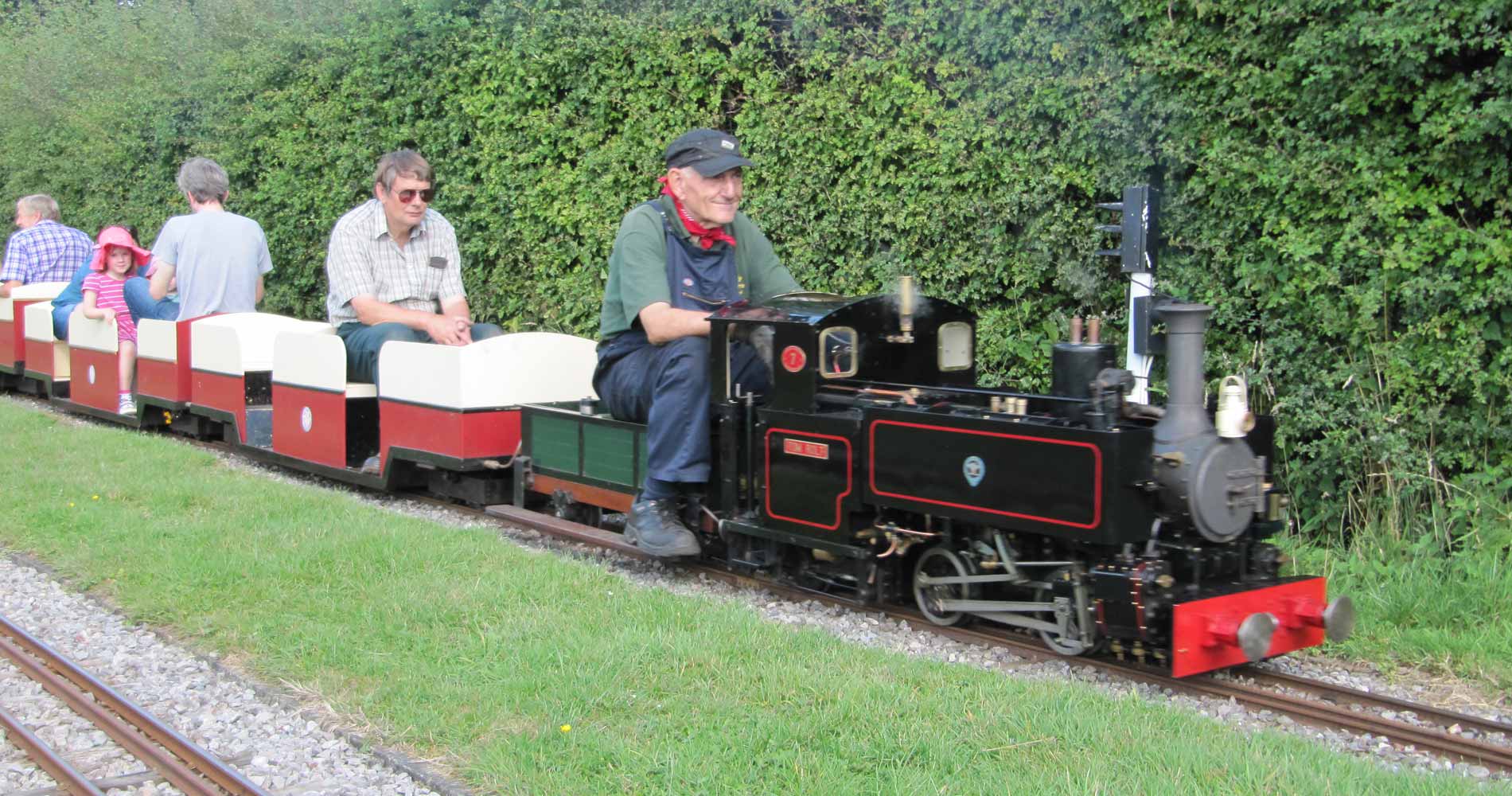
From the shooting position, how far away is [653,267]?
5.61 meters

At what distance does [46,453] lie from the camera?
8.34 m

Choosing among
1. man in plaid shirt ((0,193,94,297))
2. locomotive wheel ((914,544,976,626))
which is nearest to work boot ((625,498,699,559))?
locomotive wheel ((914,544,976,626))

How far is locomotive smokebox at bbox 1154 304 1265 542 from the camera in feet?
13.6

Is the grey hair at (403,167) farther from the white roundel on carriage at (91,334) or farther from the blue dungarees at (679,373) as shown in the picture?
the white roundel on carriage at (91,334)

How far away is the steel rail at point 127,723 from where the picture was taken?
3488mm

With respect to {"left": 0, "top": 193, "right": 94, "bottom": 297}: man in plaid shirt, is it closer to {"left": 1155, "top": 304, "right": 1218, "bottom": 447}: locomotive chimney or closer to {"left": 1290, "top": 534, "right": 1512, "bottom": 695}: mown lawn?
{"left": 1155, "top": 304, "right": 1218, "bottom": 447}: locomotive chimney

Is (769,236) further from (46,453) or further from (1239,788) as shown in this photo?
(1239,788)

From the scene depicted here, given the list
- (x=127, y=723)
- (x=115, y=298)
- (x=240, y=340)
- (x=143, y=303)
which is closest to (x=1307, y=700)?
(x=127, y=723)

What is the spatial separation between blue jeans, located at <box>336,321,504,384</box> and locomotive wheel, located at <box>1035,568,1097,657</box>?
3870 millimetres

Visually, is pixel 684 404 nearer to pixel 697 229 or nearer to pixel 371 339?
pixel 697 229

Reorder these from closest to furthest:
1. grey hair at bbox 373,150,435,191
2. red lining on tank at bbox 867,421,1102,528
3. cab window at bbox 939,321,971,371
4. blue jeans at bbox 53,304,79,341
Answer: red lining on tank at bbox 867,421,1102,528 → cab window at bbox 939,321,971,371 → grey hair at bbox 373,150,435,191 → blue jeans at bbox 53,304,79,341

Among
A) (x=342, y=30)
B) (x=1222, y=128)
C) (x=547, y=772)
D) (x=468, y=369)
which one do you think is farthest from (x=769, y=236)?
(x=342, y=30)

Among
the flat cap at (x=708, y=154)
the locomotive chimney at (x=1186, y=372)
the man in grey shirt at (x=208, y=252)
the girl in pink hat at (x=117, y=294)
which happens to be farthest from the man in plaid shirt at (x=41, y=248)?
the locomotive chimney at (x=1186, y=372)

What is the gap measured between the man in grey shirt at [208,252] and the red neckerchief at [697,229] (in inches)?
181
